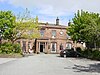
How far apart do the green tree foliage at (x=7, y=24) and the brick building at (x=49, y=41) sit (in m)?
17.3

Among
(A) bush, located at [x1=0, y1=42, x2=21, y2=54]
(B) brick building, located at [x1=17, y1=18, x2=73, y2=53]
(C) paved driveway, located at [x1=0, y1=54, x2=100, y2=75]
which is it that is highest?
(B) brick building, located at [x1=17, y1=18, x2=73, y2=53]

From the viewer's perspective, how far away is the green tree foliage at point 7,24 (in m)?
50.8

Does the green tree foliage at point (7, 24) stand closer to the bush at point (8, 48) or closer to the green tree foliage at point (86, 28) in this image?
the bush at point (8, 48)

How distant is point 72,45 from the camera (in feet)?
239

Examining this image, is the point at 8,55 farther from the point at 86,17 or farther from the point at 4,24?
the point at 86,17

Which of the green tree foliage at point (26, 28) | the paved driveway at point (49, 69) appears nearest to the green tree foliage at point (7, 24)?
the green tree foliage at point (26, 28)

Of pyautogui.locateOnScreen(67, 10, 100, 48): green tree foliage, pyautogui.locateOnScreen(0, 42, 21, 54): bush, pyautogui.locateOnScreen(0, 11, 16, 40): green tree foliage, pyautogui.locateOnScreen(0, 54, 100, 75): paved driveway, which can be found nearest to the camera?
pyautogui.locateOnScreen(0, 54, 100, 75): paved driveway

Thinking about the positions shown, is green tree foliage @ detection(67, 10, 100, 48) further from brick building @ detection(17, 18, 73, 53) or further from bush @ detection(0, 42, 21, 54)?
brick building @ detection(17, 18, 73, 53)

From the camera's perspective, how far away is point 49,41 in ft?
233

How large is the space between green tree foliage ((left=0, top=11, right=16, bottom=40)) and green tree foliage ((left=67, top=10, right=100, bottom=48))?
10453 millimetres

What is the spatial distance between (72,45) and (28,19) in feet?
66.0

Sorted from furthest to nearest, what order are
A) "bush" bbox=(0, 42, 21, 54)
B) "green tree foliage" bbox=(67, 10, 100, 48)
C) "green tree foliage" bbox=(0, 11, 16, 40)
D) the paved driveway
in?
"green tree foliage" bbox=(0, 11, 16, 40) → "bush" bbox=(0, 42, 21, 54) → "green tree foliage" bbox=(67, 10, 100, 48) → the paved driveway

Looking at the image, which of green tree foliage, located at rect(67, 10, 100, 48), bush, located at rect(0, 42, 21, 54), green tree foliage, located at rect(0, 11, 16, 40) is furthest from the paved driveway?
green tree foliage, located at rect(0, 11, 16, 40)

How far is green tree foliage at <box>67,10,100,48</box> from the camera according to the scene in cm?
4197
